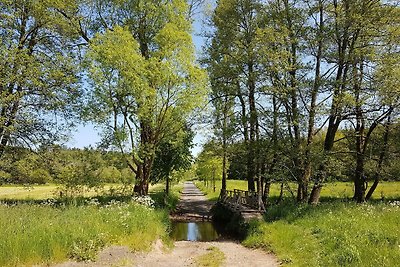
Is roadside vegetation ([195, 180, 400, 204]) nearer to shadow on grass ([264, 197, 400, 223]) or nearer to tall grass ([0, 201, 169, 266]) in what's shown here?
shadow on grass ([264, 197, 400, 223])

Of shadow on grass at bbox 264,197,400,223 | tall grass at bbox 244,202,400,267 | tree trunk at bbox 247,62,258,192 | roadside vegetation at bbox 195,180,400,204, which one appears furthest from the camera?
roadside vegetation at bbox 195,180,400,204

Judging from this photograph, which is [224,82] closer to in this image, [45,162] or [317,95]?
[317,95]

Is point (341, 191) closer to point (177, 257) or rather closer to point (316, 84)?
point (316, 84)

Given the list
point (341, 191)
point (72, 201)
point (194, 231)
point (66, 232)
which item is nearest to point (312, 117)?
point (194, 231)

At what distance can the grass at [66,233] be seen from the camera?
7.96m

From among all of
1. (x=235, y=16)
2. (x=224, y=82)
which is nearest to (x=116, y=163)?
(x=224, y=82)

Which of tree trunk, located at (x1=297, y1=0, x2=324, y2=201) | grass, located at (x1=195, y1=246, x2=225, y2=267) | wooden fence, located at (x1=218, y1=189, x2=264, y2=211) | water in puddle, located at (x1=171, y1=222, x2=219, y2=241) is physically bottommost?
water in puddle, located at (x1=171, y1=222, x2=219, y2=241)

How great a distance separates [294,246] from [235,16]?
54.9 ft

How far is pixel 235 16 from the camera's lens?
76.8 ft

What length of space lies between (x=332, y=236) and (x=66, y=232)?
25.8ft

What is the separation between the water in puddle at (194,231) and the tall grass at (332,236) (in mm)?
5179

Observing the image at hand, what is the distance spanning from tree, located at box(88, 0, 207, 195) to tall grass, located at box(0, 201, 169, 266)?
5.92 m

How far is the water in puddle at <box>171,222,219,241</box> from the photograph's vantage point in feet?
66.7

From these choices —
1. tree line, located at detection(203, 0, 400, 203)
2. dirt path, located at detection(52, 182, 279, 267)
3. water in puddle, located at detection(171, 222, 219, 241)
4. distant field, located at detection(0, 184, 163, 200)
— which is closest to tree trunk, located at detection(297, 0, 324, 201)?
tree line, located at detection(203, 0, 400, 203)
